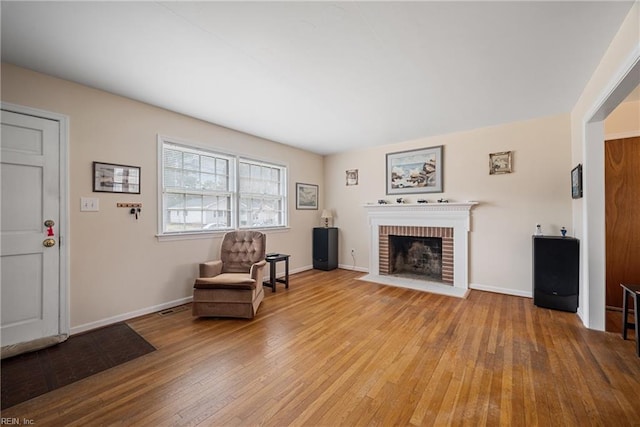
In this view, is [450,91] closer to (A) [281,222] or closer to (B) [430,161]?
(B) [430,161]

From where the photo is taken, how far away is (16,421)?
1463 millimetres

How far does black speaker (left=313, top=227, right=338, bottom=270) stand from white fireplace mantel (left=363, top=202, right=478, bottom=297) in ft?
2.60

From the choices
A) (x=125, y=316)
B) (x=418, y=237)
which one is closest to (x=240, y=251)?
(x=125, y=316)

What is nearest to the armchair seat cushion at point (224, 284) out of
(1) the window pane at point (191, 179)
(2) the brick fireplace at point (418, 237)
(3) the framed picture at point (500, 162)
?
(1) the window pane at point (191, 179)

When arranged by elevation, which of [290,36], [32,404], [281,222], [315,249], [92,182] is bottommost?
[32,404]

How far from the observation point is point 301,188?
5.19 metres

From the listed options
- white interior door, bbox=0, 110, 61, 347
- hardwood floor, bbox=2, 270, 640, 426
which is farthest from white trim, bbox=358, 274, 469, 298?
white interior door, bbox=0, 110, 61, 347

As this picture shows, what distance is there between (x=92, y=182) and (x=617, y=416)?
14.8ft

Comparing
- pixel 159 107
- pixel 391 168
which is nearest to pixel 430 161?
pixel 391 168

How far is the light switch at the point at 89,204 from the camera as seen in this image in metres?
2.59

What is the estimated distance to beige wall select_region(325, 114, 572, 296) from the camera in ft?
11.1

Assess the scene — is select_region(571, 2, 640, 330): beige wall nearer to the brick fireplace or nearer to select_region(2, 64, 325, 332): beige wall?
the brick fireplace

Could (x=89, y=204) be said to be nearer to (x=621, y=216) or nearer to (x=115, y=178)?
(x=115, y=178)

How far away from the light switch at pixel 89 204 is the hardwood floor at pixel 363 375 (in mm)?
1302
